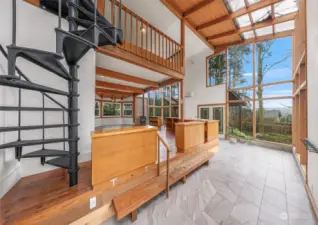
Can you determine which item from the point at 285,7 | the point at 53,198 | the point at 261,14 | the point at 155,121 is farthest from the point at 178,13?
the point at 155,121

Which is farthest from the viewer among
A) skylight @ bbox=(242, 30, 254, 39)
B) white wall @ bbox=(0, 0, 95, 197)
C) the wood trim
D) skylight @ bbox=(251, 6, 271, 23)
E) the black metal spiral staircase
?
skylight @ bbox=(242, 30, 254, 39)

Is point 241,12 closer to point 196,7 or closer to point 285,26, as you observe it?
point 196,7

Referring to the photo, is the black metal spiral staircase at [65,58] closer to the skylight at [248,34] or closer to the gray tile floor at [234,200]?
the gray tile floor at [234,200]

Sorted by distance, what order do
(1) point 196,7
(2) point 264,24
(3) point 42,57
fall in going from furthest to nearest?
(2) point 264,24
(1) point 196,7
(3) point 42,57

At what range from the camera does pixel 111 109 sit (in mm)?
10570

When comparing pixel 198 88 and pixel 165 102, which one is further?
pixel 165 102

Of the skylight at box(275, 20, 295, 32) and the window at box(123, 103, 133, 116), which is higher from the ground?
the skylight at box(275, 20, 295, 32)

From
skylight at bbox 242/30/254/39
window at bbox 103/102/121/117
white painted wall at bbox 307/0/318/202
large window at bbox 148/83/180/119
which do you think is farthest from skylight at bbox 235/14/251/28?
window at bbox 103/102/121/117

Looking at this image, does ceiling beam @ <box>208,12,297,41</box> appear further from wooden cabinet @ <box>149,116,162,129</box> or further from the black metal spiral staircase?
wooden cabinet @ <box>149,116,162,129</box>

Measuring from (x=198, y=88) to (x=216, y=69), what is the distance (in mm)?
1408

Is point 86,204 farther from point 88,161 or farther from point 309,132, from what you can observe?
point 309,132

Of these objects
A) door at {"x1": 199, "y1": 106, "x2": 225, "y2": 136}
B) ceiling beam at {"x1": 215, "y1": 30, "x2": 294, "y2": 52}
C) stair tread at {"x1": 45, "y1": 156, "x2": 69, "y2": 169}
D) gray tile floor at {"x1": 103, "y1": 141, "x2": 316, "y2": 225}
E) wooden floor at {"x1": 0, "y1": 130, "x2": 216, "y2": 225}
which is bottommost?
gray tile floor at {"x1": 103, "y1": 141, "x2": 316, "y2": 225}

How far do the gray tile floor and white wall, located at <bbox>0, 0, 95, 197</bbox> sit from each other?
1.38 m

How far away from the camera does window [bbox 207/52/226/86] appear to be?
710cm
